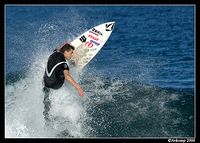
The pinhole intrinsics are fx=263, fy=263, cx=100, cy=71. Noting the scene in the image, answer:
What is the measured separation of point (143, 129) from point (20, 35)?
1418 cm

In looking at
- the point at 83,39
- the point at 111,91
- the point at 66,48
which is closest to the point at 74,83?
the point at 66,48

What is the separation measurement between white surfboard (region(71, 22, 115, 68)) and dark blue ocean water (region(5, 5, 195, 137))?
0.69 m

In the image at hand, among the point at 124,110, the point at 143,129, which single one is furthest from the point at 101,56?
the point at 143,129

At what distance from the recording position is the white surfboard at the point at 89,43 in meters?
10.4

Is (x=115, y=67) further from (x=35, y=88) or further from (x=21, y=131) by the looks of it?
(x=21, y=131)

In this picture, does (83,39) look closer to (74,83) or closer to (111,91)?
(111,91)

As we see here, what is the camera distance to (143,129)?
814 cm

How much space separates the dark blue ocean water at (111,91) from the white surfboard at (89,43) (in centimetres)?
69

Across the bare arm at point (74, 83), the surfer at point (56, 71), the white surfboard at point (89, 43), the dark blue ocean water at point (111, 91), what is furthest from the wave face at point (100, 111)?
the bare arm at point (74, 83)

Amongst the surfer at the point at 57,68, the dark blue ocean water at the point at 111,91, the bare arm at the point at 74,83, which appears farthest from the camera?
the dark blue ocean water at the point at 111,91

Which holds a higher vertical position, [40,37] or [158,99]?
[158,99]

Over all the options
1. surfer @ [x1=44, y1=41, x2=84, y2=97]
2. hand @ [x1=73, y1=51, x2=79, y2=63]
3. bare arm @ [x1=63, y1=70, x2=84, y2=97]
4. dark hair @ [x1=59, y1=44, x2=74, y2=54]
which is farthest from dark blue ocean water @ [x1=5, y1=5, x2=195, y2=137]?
dark hair @ [x1=59, y1=44, x2=74, y2=54]

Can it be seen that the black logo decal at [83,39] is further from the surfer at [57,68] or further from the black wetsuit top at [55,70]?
the black wetsuit top at [55,70]

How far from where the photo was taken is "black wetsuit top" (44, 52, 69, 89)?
25.3 ft
